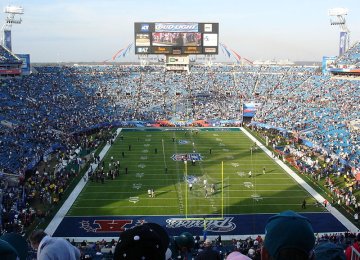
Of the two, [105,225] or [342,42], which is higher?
[342,42]

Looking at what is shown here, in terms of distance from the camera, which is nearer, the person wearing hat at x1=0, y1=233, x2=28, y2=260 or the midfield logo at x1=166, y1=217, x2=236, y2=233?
the person wearing hat at x1=0, y1=233, x2=28, y2=260


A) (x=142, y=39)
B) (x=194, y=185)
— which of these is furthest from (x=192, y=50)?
(x=194, y=185)

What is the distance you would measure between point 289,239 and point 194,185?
21.5 m

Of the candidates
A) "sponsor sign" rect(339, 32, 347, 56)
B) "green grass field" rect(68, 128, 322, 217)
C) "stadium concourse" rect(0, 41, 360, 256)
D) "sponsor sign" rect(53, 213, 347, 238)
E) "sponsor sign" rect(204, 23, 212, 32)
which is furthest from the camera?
"sponsor sign" rect(339, 32, 347, 56)

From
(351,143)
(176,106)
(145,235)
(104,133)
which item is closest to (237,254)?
(145,235)

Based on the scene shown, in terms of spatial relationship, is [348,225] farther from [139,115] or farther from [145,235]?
[139,115]

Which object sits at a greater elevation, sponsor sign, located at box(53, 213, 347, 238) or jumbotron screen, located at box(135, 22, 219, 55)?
jumbotron screen, located at box(135, 22, 219, 55)

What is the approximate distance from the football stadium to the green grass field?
0.10m

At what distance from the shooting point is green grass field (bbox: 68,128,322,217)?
19672 millimetres

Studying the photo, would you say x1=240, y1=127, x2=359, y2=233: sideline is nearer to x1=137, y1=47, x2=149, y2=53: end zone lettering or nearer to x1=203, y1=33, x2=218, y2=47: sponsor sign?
x1=203, y1=33, x2=218, y2=47: sponsor sign

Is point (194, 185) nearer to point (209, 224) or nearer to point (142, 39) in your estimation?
point (209, 224)

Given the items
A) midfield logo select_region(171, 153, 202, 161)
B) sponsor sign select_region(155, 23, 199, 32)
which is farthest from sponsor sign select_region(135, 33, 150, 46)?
midfield logo select_region(171, 153, 202, 161)

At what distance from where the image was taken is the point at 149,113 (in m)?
46.9

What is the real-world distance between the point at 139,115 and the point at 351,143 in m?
22.9
